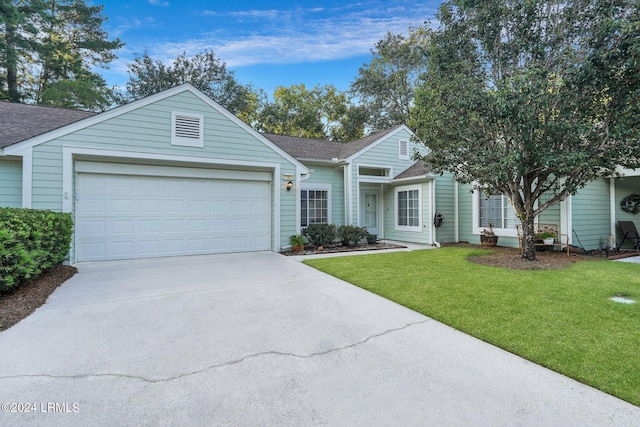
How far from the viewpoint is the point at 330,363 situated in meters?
2.59

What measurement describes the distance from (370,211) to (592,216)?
22.8 ft

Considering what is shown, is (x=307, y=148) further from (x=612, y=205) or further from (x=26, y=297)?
(x=612, y=205)

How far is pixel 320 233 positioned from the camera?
9633 millimetres

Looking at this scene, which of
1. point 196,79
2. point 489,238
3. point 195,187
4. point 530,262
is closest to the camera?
point 530,262

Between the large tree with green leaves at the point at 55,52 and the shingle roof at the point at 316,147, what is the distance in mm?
12447

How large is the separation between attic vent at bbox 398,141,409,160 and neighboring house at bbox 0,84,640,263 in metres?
0.94

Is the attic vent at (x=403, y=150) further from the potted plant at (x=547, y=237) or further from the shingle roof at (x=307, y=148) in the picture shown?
the potted plant at (x=547, y=237)

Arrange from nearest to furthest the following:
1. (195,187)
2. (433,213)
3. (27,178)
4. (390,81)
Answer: (27,178), (195,187), (433,213), (390,81)

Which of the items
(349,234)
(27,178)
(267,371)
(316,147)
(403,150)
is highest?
(316,147)

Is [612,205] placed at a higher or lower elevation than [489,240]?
higher

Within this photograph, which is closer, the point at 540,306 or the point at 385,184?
the point at 540,306

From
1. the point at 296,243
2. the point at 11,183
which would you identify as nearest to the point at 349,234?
the point at 296,243

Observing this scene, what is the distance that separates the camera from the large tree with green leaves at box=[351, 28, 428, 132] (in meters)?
22.1

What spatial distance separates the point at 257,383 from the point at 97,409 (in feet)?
3.39
